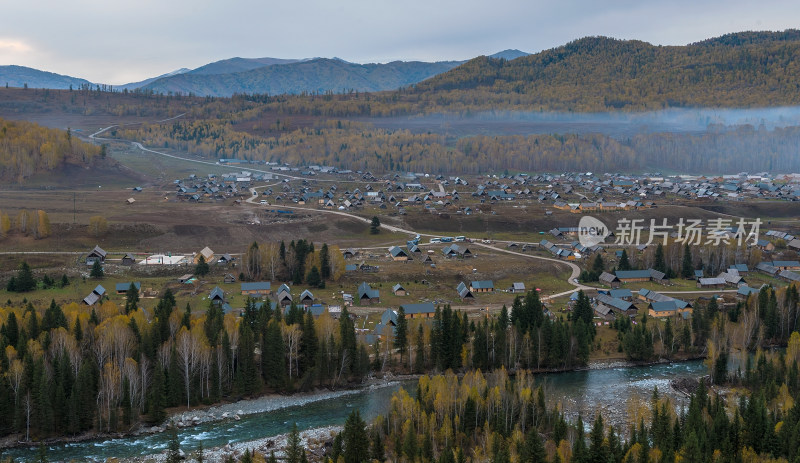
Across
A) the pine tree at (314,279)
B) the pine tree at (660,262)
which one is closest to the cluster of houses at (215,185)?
the pine tree at (314,279)

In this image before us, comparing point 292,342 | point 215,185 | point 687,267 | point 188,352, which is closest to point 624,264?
point 687,267

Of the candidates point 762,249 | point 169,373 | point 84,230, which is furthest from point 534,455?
point 84,230

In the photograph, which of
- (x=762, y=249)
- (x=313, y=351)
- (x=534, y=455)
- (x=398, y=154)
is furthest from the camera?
(x=398, y=154)

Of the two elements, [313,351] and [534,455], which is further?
[313,351]

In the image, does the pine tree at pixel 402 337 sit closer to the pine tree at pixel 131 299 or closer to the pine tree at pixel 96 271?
the pine tree at pixel 131 299

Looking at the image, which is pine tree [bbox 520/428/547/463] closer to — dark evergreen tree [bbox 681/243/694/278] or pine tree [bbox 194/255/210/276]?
pine tree [bbox 194/255/210/276]

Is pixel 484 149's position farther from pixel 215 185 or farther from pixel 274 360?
pixel 274 360

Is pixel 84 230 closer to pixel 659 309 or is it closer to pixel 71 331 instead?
pixel 71 331
